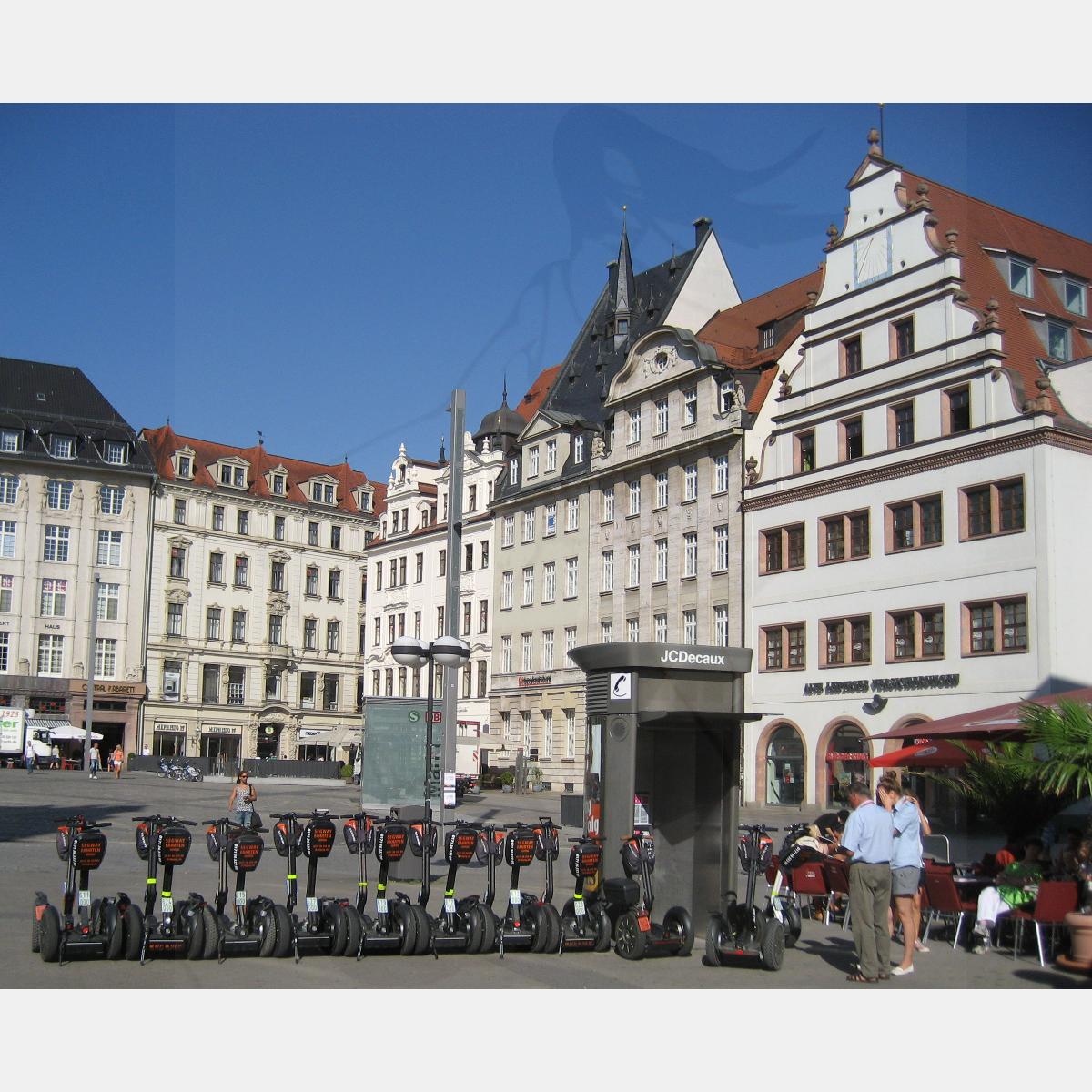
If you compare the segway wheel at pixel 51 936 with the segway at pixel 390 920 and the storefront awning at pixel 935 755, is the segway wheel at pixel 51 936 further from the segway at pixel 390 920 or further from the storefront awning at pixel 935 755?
the storefront awning at pixel 935 755

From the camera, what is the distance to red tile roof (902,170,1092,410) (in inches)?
1462

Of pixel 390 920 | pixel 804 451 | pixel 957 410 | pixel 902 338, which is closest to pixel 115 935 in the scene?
pixel 390 920

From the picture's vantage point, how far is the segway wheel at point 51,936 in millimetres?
10664

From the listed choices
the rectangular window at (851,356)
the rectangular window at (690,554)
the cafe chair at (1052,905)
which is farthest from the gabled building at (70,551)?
the cafe chair at (1052,905)

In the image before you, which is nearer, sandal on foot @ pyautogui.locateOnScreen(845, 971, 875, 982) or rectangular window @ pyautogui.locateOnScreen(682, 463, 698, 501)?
sandal on foot @ pyautogui.locateOnScreen(845, 971, 875, 982)

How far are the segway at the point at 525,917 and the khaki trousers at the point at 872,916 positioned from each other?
8.63ft

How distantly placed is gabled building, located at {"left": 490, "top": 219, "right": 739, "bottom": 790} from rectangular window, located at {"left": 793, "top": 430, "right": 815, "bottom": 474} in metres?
7.29

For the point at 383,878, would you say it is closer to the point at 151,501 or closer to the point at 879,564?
the point at 879,564

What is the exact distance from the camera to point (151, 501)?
75.1 meters

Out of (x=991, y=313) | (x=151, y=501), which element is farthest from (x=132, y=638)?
(x=991, y=313)

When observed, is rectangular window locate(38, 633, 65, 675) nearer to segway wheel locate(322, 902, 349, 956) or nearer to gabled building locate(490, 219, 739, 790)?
gabled building locate(490, 219, 739, 790)

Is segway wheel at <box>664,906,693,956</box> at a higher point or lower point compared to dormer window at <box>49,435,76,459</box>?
lower

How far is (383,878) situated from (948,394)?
93.8ft

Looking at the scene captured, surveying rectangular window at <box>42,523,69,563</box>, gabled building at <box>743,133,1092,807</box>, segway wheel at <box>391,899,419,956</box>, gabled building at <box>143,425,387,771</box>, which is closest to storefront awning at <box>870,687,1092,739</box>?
segway wheel at <box>391,899,419,956</box>
